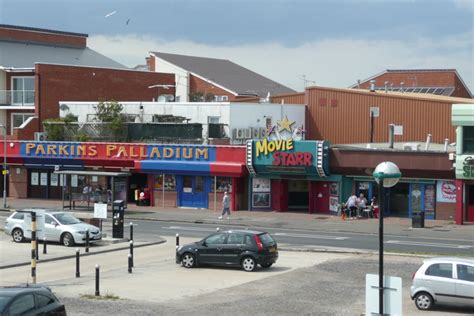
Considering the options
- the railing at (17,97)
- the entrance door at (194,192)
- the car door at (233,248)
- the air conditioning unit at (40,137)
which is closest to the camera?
the car door at (233,248)

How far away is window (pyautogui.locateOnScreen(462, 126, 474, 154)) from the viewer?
4359cm

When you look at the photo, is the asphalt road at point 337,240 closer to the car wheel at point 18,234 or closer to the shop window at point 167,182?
the car wheel at point 18,234

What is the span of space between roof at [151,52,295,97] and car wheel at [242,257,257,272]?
56.7 metres

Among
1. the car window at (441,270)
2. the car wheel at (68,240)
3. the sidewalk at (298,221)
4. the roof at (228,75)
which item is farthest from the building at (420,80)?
the car window at (441,270)

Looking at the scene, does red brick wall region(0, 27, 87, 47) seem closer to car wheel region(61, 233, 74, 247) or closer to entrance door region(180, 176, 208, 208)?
entrance door region(180, 176, 208, 208)

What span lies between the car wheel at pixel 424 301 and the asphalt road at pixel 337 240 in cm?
1166

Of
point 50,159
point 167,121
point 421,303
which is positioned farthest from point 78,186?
point 421,303

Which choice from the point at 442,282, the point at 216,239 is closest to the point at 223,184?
the point at 216,239

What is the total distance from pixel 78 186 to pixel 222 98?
28.2 meters

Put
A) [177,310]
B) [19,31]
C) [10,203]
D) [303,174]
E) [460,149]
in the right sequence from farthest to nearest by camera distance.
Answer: [19,31]
[10,203]
[303,174]
[460,149]
[177,310]

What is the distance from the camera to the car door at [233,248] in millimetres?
28219

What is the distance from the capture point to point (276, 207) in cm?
5166

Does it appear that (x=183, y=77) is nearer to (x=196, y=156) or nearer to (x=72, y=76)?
(x=72, y=76)

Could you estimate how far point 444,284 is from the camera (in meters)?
21.4
